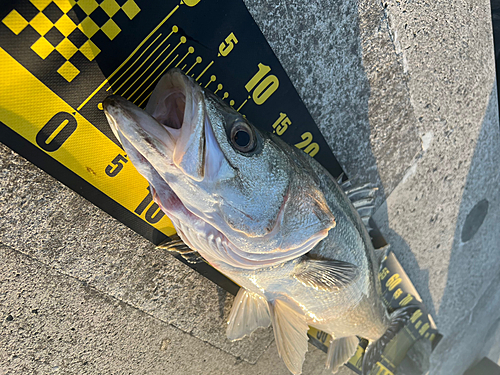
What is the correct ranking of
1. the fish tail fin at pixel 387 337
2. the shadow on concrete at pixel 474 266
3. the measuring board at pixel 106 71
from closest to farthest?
the measuring board at pixel 106 71 → the fish tail fin at pixel 387 337 → the shadow on concrete at pixel 474 266

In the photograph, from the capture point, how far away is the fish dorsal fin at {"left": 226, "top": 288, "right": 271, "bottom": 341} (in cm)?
176

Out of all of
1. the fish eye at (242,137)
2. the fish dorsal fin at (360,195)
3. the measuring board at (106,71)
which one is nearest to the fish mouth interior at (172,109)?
the fish eye at (242,137)

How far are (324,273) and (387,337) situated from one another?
1.43 m

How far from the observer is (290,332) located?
157 centimetres

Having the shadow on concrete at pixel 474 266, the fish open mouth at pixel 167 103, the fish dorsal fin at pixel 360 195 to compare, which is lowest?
the fish open mouth at pixel 167 103

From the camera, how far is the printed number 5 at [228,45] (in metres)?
1.39

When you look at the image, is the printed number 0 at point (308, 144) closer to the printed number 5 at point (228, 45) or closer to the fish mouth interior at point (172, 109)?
the printed number 5 at point (228, 45)

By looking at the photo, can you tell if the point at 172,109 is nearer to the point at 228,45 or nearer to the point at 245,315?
the point at 228,45

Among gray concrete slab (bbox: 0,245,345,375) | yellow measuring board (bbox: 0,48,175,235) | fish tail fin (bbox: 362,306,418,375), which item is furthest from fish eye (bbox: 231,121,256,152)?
fish tail fin (bbox: 362,306,418,375)

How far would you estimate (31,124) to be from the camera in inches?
46.1

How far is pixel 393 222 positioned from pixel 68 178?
6.68 ft

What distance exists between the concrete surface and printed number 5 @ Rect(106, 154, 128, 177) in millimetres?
189

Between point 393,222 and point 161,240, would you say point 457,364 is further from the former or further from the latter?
point 161,240

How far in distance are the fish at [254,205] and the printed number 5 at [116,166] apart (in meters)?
0.41
